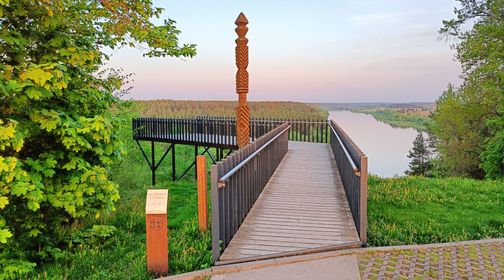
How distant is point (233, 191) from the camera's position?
18.5 feet

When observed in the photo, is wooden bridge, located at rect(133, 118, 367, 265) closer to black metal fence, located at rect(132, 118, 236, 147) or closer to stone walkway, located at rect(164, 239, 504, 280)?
stone walkway, located at rect(164, 239, 504, 280)

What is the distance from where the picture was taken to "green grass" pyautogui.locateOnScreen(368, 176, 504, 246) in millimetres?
5949

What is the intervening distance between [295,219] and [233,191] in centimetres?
124

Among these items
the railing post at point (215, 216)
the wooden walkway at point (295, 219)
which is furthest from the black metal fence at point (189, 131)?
the railing post at point (215, 216)

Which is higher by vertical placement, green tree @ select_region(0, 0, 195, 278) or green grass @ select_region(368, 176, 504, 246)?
green tree @ select_region(0, 0, 195, 278)

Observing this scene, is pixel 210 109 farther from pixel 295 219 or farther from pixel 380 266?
pixel 380 266

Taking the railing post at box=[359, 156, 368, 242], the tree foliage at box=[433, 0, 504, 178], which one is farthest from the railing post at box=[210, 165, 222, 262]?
the tree foliage at box=[433, 0, 504, 178]

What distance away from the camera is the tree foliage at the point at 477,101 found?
1999 centimetres

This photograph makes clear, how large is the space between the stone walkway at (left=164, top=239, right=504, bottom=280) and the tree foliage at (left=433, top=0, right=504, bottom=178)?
54.2 feet

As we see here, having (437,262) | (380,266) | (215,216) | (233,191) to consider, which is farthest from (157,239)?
(437,262)

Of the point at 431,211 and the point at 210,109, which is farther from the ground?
→ the point at 210,109

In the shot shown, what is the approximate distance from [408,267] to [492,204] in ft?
15.7

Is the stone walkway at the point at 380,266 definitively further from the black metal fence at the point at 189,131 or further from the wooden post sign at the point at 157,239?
the black metal fence at the point at 189,131

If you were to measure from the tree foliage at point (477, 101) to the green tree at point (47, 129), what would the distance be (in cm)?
1852
